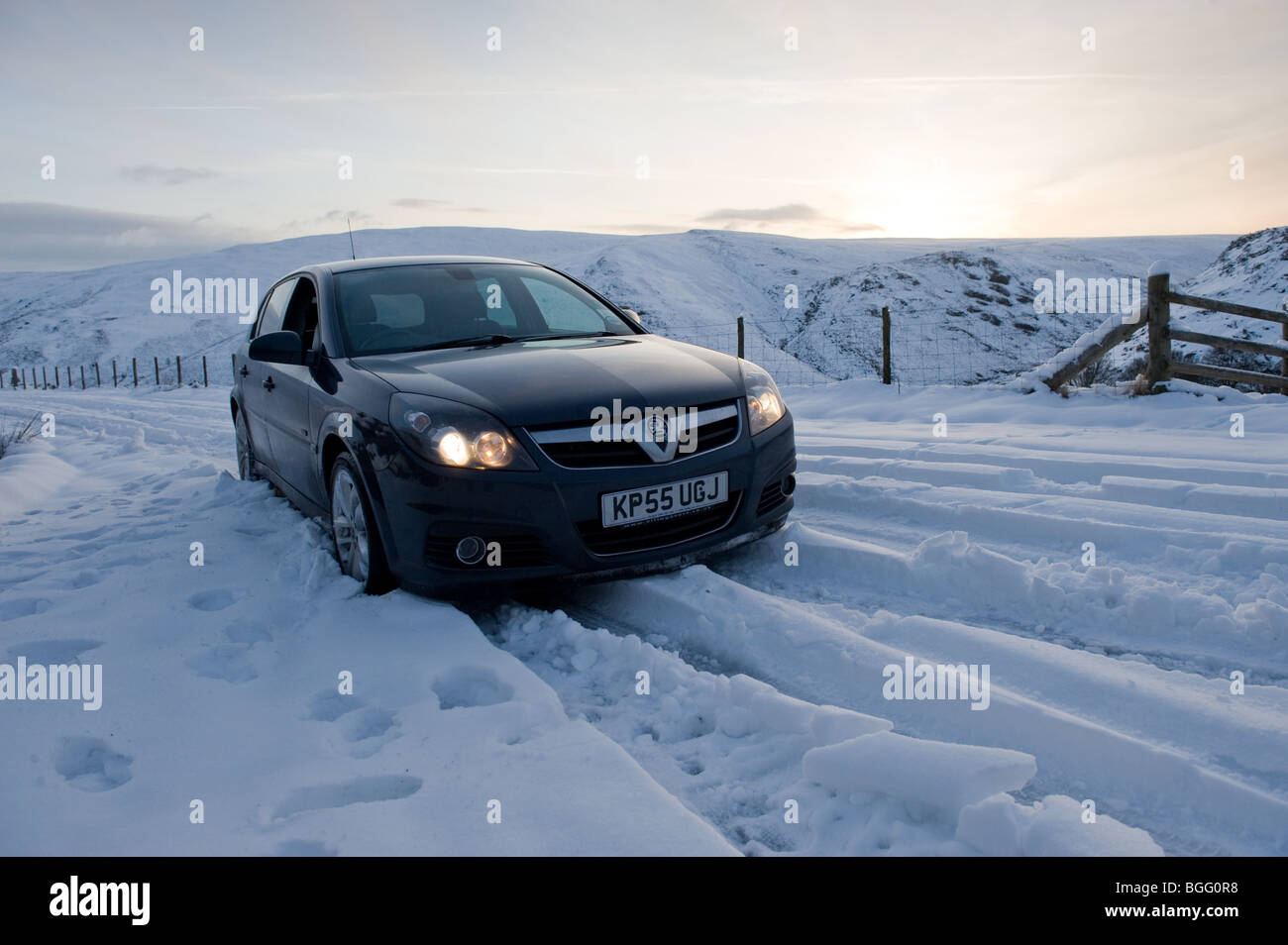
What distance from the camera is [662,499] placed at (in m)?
3.68

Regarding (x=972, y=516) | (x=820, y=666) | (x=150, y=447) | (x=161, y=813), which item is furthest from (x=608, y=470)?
(x=150, y=447)

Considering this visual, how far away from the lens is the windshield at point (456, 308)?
454 centimetres

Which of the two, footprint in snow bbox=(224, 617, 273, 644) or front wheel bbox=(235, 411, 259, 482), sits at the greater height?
front wheel bbox=(235, 411, 259, 482)

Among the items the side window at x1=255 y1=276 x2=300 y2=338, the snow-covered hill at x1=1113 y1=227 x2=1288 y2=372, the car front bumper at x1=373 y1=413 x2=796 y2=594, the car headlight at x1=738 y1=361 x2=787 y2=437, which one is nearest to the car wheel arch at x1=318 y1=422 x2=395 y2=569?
the car front bumper at x1=373 y1=413 x2=796 y2=594

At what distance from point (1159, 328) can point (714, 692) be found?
8538mm

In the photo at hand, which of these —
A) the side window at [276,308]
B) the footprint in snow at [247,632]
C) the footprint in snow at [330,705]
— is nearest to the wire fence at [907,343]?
the side window at [276,308]

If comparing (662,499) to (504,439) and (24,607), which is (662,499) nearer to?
(504,439)

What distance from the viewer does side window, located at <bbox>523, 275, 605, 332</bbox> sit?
4.92m

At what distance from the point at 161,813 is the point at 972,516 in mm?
3907

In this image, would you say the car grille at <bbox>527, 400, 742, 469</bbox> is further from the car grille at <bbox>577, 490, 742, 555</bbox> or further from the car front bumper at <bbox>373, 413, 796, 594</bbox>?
the car grille at <bbox>577, 490, 742, 555</bbox>

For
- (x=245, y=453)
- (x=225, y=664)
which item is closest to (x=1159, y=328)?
(x=245, y=453)

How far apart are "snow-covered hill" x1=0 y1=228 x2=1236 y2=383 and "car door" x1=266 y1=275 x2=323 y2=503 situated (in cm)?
2192

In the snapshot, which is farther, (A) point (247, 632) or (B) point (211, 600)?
(B) point (211, 600)
